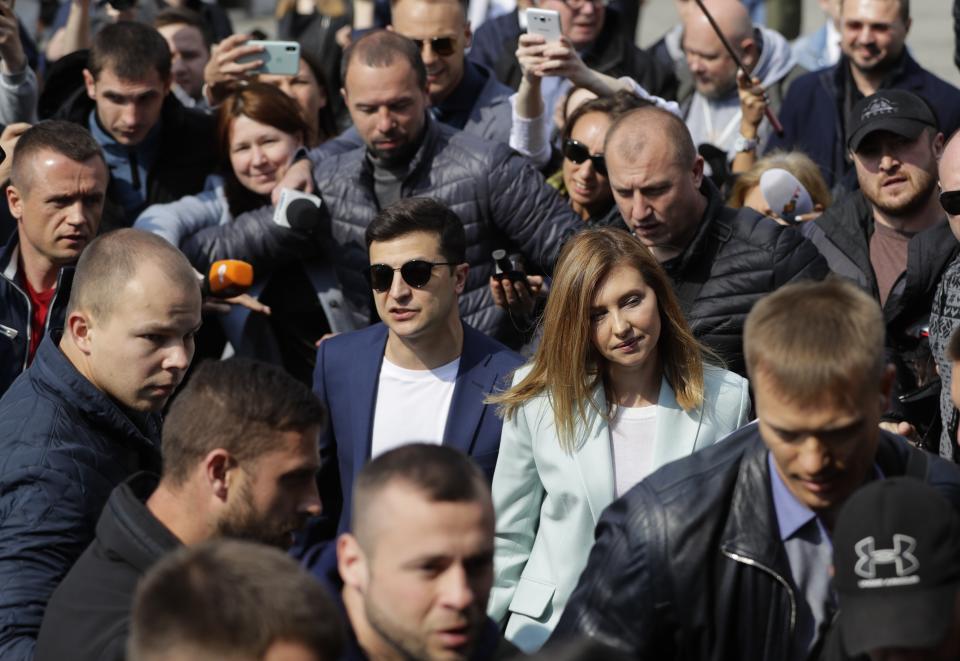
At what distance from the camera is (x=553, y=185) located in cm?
637

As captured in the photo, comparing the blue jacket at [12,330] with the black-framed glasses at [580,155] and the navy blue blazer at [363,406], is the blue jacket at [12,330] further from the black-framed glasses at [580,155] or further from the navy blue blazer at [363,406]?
the black-framed glasses at [580,155]

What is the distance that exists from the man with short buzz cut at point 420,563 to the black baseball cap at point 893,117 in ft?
10.2

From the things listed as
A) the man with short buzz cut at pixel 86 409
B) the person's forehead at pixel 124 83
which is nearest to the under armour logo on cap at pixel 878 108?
the man with short buzz cut at pixel 86 409

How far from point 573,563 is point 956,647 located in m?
1.62

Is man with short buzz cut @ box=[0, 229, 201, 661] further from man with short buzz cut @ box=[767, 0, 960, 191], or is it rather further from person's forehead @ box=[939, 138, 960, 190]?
man with short buzz cut @ box=[767, 0, 960, 191]

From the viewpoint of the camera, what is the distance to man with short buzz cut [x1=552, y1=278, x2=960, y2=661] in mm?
3213

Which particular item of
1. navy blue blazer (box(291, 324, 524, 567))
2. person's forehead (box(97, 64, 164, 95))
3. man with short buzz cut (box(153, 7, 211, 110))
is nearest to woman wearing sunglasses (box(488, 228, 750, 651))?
navy blue blazer (box(291, 324, 524, 567))

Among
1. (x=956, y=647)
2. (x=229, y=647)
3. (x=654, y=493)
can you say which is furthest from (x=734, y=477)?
(x=229, y=647)

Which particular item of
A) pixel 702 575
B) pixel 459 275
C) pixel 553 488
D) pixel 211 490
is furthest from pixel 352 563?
pixel 459 275

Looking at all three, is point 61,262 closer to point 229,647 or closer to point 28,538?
point 28,538

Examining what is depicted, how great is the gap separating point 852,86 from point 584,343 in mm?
3438

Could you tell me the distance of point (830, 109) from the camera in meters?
7.31

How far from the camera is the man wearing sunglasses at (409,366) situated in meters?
4.96

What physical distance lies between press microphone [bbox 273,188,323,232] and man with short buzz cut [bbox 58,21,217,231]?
939 millimetres
